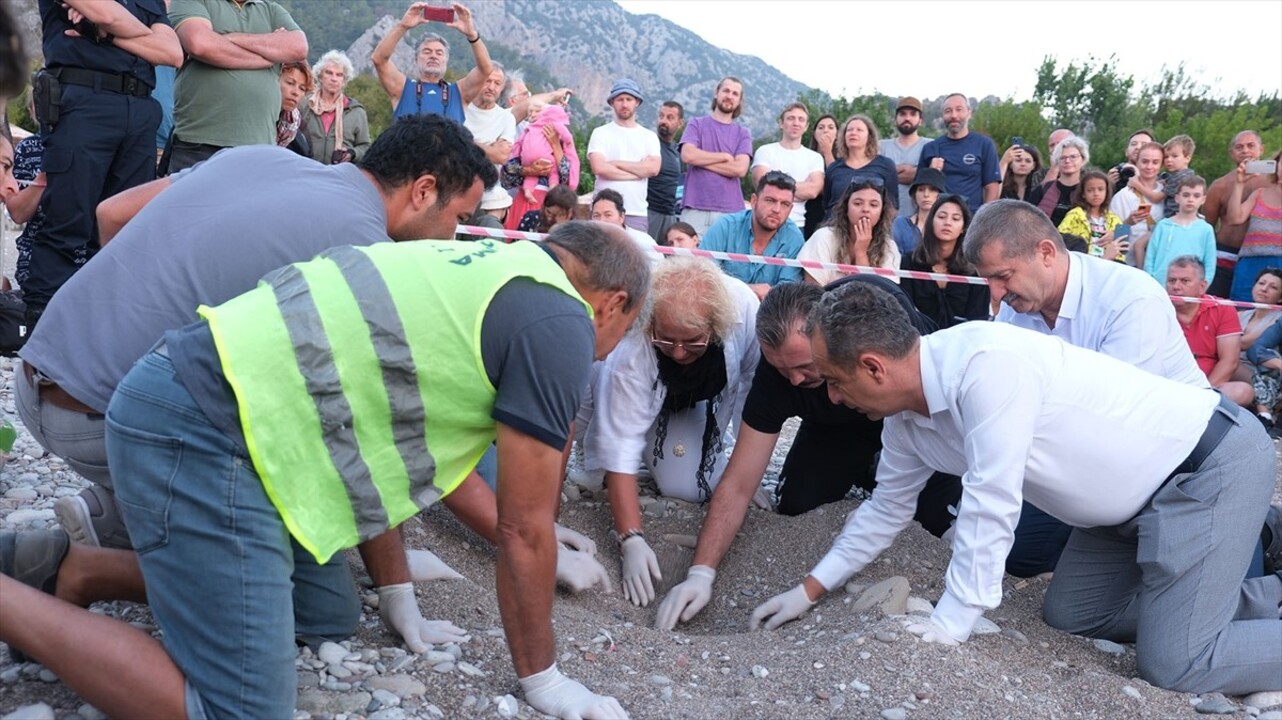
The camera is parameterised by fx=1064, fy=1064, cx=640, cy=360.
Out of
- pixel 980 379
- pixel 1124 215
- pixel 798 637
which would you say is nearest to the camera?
pixel 980 379

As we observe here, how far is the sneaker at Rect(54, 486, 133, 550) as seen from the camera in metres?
2.75

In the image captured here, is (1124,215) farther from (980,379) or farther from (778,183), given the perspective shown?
(980,379)

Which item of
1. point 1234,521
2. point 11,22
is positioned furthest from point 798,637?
point 11,22

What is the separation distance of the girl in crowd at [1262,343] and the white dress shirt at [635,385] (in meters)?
4.62

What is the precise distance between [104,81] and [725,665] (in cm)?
A: 358

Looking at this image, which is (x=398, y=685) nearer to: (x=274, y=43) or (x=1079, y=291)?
(x=1079, y=291)

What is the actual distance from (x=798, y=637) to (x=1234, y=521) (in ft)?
4.55

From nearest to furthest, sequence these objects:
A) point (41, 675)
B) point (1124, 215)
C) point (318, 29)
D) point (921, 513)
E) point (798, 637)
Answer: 1. point (41, 675)
2. point (798, 637)
3. point (921, 513)
4. point (1124, 215)
5. point (318, 29)

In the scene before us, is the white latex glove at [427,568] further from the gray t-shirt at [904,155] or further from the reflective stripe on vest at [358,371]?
the gray t-shirt at [904,155]

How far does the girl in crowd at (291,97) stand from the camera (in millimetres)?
6172

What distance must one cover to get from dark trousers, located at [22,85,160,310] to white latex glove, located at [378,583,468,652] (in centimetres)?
267

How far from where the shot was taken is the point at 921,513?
443cm

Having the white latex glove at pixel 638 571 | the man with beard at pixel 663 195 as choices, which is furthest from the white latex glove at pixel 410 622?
the man with beard at pixel 663 195

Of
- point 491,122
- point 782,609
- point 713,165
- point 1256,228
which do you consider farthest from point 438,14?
point 1256,228
